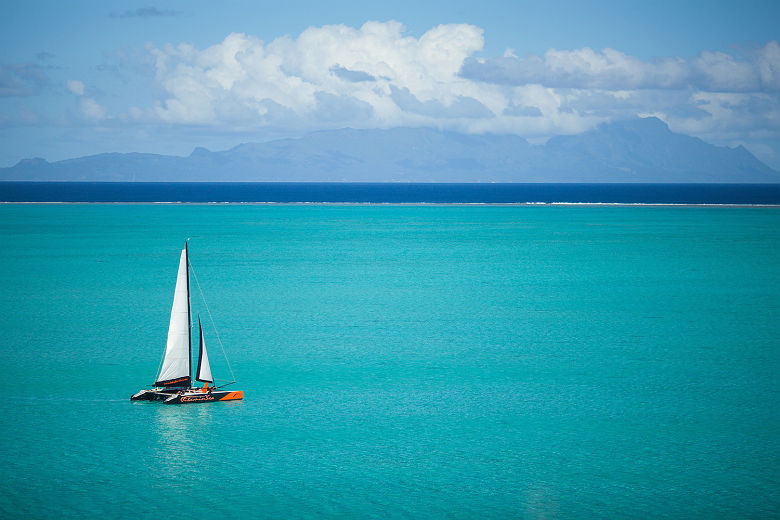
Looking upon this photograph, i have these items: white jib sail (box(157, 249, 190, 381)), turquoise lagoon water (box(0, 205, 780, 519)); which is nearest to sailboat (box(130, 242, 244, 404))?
white jib sail (box(157, 249, 190, 381))

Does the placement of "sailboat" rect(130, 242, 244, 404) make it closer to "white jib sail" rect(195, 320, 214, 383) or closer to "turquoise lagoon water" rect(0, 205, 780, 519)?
"white jib sail" rect(195, 320, 214, 383)

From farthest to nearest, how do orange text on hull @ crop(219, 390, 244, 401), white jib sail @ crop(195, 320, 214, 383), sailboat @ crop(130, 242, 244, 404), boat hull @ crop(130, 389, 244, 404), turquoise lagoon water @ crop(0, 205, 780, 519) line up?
orange text on hull @ crop(219, 390, 244, 401) < boat hull @ crop(130, 389, 244, 404) < white jib sail @ crop(195, 320, 214, 383) < sailboat @ crop(130, 242, 244, 404) < turquoise lagoon water @ crop(0, 205, 780, 519)

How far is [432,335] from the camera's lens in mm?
44375

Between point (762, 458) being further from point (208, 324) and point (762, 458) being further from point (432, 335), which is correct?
point (208, 324)

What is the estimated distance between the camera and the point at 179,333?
A: 29.2 m

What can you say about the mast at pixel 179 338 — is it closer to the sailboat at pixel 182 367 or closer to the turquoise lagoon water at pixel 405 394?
the sailboat at pixel 182 367

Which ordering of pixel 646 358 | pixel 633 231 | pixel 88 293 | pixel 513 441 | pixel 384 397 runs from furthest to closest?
pixel 633 231
pixel 88 293
pixel 646 358
pixel 384 397
pixel 513 441

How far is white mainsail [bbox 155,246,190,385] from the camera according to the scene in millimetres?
28969

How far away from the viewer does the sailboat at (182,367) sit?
29094mm

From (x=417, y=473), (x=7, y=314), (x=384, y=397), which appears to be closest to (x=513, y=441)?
(x=417, y=473)

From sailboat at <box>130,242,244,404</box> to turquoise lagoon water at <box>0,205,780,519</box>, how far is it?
58 cm

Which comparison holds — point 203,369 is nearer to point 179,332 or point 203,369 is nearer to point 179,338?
point 179,338

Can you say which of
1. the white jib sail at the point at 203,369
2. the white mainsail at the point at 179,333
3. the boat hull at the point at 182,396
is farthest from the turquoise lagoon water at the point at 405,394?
the white mainsail at the point at 179,333

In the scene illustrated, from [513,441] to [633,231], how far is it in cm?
9403
